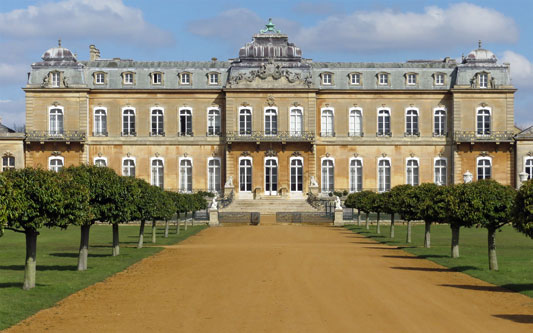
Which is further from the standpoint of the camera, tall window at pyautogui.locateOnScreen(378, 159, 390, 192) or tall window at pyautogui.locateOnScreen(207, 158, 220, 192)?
tall window at pyautogui.locateOnScreen(378, 159, 390, 192)

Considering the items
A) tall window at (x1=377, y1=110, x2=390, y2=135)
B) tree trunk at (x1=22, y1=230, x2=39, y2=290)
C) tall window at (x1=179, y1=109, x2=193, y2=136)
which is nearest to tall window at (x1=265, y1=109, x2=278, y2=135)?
tall window at (x1=179, y1=109, x2=193, y2=136)

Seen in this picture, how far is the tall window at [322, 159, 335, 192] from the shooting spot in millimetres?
69000

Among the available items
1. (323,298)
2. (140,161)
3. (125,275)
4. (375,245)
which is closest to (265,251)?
(375,245)

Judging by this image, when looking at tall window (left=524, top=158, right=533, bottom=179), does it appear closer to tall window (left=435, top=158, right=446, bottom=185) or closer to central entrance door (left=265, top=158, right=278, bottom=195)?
tall window (left=435, top=158, right=446, bottom=185)

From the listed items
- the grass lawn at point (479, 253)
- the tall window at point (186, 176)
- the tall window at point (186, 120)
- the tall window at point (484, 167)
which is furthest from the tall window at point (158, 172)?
the tall window at point (484, 167)

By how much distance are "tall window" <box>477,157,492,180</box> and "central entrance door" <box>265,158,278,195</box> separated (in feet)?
49.5

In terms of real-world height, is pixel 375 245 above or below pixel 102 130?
below

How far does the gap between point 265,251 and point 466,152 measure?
39076mm

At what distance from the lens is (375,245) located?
36906 millimetres

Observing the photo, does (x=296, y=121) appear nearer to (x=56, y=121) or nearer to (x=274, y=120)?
(x=274, y=120)

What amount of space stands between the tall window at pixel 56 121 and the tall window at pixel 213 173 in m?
11.3

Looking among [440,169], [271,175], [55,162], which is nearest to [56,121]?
[55,162]

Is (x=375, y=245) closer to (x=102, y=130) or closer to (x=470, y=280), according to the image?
(x=470, y=280)

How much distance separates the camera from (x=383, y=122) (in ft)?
228
